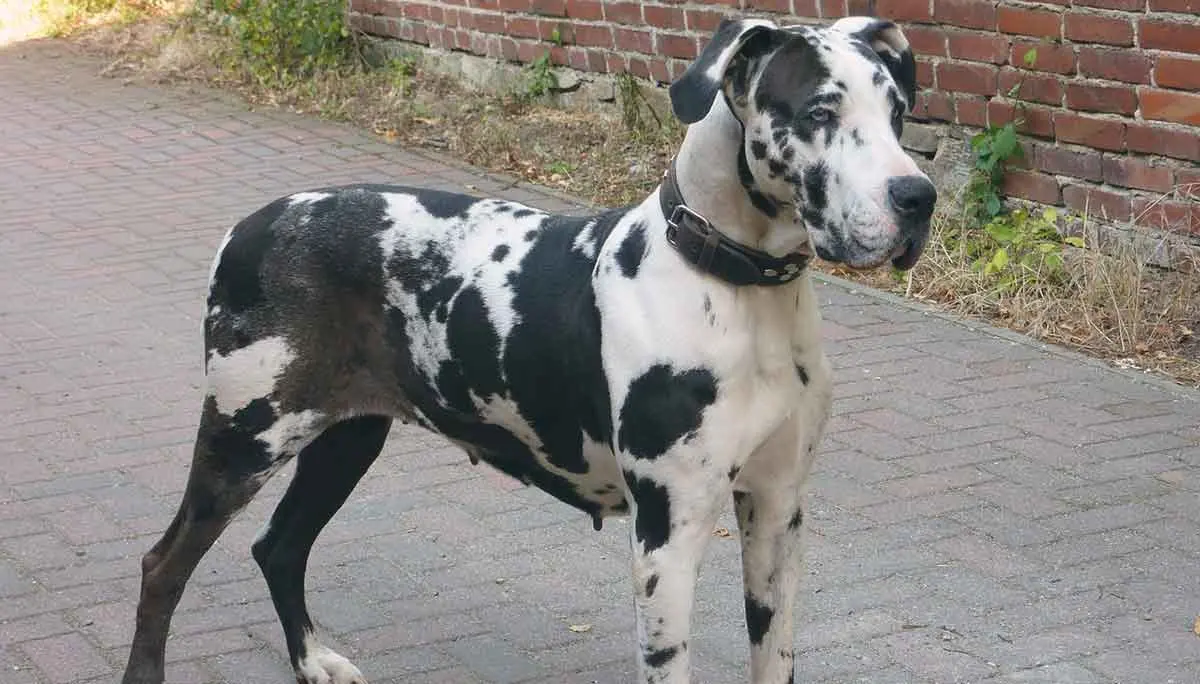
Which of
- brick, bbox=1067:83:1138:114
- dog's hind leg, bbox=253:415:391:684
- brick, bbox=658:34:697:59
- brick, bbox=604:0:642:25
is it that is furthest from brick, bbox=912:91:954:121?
dog's hind leg, bbox=253:415:391:684

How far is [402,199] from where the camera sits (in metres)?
4.25

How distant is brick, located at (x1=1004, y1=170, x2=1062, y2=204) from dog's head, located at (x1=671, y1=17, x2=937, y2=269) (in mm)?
4488

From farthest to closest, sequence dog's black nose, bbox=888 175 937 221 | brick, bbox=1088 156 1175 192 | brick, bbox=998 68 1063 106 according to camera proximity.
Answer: brick, bbox=998 68 1063 106
brick, bbox=1088 156 1175 192
dog's black nose, bbox=888 175 937 221

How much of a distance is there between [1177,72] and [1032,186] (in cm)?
99

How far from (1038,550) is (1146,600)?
1.43ft

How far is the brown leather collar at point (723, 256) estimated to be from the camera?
359cm

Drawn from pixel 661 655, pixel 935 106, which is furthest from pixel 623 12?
pixel 661 655

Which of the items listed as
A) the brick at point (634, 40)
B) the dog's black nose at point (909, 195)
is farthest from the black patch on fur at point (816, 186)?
the brick at point (634, 40)

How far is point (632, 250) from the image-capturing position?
3.75 meters

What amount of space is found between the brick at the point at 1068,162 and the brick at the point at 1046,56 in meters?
0.37

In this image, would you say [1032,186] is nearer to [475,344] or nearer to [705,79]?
[475,344]

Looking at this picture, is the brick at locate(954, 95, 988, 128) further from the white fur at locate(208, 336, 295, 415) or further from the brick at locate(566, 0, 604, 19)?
the white fur at locate(208, 336, 295, 415)

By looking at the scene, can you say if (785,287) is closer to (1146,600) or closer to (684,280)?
(684,280)

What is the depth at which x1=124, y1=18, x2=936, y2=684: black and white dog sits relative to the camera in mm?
3443
